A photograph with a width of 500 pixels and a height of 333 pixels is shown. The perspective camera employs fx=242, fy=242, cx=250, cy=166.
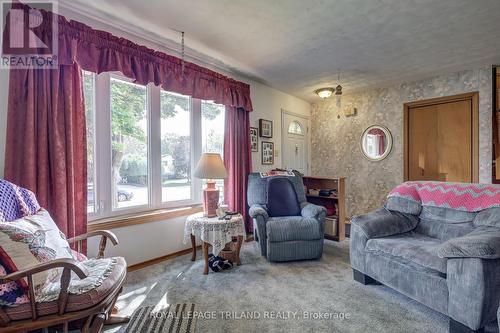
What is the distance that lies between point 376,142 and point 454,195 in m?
2.19

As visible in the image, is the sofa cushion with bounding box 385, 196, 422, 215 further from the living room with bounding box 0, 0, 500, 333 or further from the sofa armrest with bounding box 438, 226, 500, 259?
the sofa armrest with bounding box 438, 226, 500, 259

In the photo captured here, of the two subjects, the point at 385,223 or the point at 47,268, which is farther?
the point at 385,223

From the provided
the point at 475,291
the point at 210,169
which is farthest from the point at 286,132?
the point at 475,291

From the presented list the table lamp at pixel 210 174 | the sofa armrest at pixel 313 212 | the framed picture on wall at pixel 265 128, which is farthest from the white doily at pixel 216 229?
the framed picture on wall at pixel 265 128

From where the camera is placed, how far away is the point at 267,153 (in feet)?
13.6

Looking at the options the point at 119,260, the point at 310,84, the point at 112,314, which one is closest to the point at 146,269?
the point at 112,314

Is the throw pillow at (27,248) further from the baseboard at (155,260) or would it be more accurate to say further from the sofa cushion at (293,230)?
the sofa cushion at (293,230)

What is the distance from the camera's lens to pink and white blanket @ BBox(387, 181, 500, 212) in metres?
2.04

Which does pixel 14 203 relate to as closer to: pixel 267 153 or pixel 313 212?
pixel 313 212

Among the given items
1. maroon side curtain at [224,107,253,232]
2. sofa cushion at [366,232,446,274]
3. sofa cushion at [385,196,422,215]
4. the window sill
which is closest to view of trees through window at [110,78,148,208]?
the window sill

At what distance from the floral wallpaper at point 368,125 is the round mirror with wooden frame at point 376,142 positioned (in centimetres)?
Result: 7

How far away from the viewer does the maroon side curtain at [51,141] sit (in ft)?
5.90

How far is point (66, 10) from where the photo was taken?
80.1 inches

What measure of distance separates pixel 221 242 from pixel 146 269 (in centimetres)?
87
